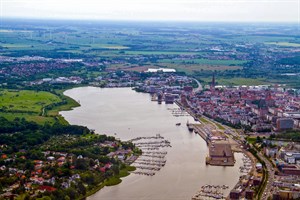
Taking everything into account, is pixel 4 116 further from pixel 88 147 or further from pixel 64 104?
pixel 88 147

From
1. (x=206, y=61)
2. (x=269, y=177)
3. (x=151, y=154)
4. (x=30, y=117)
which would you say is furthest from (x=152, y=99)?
(x=206, y=61)

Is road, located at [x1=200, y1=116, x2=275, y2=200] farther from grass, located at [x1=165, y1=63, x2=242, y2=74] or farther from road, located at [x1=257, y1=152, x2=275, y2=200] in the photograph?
grass, located at [x1=165, y1=63, x2=242, y2=74]

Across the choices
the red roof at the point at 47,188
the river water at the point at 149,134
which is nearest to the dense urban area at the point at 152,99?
the red roof at the point at 47,188

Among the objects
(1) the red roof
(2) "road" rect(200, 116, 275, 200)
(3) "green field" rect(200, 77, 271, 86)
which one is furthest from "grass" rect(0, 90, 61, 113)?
(3) "green field" rect(200, 77, 271, 86)

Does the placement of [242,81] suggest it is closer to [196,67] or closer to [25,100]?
[196,67]

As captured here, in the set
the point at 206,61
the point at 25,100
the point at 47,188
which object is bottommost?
the point at 25,100

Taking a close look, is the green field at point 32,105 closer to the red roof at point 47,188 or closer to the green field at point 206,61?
the red roof at point 47,188

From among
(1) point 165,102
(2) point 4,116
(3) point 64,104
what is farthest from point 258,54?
(2) point 4,116
